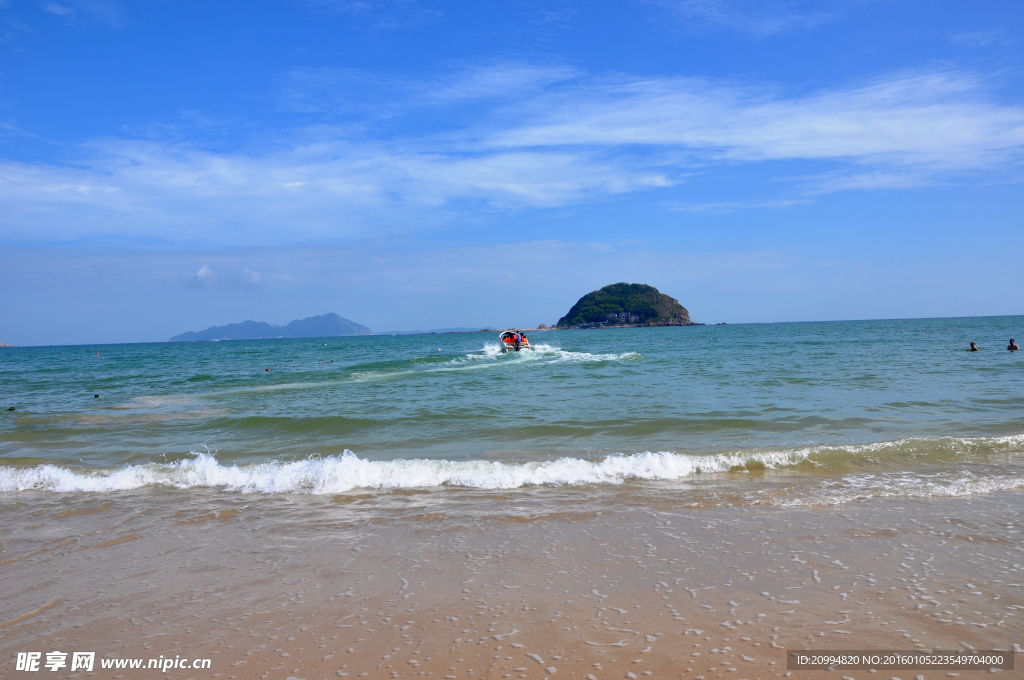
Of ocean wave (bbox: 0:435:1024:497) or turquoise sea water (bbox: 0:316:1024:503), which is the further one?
turquoise sea water (bbox: 0:316:1024:503)

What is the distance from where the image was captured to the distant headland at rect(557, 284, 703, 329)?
571ft

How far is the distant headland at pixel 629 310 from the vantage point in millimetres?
174000

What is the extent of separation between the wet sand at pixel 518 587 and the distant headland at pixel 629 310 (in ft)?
549

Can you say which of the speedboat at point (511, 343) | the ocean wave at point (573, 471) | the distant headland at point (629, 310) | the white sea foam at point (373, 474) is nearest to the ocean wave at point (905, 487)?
the ocean wave at point (573, 471)

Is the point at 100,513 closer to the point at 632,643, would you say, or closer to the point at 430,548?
the point at 430,548

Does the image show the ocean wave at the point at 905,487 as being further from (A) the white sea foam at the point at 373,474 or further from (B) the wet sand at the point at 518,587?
(A) the white sea foam at the point at 373,474

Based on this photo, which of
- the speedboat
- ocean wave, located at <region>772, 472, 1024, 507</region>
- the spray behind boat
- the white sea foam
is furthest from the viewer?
the speedboat

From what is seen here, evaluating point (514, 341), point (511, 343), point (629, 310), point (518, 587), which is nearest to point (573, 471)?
point (518, 587)

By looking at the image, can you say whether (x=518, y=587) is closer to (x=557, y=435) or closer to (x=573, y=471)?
(x=573, y=471)

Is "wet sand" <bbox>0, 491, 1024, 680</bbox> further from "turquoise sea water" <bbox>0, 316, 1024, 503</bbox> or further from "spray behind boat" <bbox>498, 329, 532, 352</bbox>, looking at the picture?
"spray behind boat" <bbox>498, 329, 532, 352</bbox>

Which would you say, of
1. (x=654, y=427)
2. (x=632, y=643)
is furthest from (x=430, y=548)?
(x=654, y=427)

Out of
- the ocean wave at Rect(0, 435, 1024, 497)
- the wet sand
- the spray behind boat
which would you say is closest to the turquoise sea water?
the ocean wave at Rect(0, 435, 1024, 497)

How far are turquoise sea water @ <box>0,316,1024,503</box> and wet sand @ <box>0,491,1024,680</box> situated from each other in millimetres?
1409

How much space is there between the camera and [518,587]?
4.65 metres
